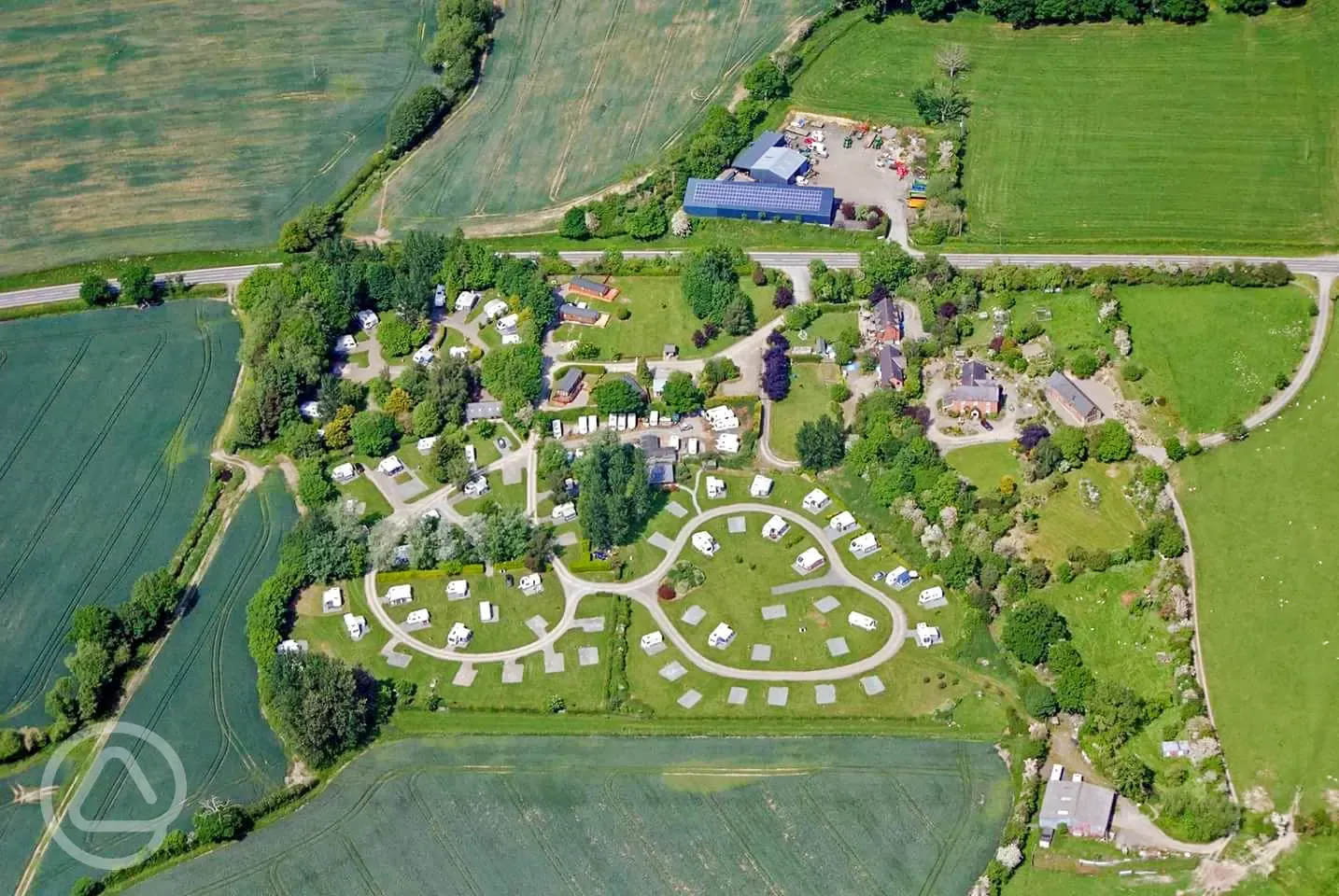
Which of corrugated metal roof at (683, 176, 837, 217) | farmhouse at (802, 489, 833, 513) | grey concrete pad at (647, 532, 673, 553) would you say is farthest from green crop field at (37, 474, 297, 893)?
corrugated metal roof at (683, 176, 837, 217)

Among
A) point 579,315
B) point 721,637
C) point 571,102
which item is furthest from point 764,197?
point 721,637

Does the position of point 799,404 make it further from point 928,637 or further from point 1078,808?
point 1078,808

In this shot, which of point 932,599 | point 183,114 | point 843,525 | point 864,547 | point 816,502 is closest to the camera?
point 932,599

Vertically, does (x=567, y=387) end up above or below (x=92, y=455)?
above

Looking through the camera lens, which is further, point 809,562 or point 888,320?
point 888,320

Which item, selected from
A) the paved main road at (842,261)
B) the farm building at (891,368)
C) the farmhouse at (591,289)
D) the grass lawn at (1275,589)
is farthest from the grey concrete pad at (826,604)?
the farmhouse at (591,289)

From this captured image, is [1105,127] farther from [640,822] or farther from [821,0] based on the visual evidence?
[640,822]

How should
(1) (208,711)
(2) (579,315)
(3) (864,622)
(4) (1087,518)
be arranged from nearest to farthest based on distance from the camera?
(1) (208,711), (3) (864,622), (4) (1087,518), (2) (579,315)
